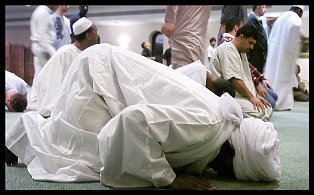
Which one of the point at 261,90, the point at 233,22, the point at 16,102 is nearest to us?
the point at 233,22

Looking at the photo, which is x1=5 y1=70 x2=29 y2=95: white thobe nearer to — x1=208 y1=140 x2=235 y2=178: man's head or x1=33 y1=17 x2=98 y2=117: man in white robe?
x1=33 y1=17 x2=98 y2=117: man in white robe

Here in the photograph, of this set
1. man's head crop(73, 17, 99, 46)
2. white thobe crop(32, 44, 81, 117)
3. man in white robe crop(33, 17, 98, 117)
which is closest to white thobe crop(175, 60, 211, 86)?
man's head crop(73, 17, 99, 46)

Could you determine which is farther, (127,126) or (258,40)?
(258,40)

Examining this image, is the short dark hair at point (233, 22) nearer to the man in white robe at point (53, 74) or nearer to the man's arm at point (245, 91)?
the man's arm at point (245, 91)

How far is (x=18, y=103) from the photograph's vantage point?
12.8ft

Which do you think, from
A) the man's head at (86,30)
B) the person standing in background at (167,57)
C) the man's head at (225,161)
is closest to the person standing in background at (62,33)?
the man's head at (86,30)

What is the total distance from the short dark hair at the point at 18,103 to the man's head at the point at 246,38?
2.54m

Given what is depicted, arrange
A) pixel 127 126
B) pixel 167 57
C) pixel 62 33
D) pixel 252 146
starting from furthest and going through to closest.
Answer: pixel 62 33 < pixel 167 57 < pixel 252 146 < pixel 127 126

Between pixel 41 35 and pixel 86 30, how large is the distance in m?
0.25

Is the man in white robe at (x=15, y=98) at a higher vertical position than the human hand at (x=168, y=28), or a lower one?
lower

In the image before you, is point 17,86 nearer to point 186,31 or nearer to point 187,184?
point 186,31

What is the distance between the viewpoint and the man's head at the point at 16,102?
3.88m

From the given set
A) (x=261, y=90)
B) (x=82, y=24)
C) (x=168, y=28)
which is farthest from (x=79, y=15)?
(x=261, y=90)
